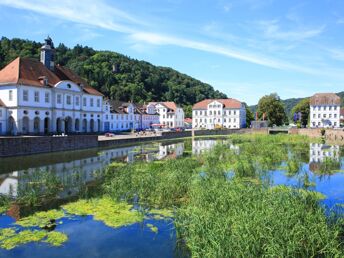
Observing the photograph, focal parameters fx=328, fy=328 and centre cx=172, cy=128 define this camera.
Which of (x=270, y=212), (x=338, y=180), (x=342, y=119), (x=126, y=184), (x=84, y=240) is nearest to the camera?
(x=270, y=212)

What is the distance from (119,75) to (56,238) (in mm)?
130989

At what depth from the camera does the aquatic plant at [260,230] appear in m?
7.27

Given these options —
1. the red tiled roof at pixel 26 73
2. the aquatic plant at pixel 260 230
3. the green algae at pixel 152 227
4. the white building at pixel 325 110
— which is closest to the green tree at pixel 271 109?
the white building at pixel 325 110

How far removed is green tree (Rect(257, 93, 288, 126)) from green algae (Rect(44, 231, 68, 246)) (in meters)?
90.8

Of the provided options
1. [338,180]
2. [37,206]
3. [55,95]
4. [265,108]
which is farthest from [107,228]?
[265,108]

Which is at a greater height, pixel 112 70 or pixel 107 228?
pixel 112 70

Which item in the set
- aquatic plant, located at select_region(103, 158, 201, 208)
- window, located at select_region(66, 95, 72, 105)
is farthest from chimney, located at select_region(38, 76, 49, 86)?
aquatic plant, located at select_region(103, 158, 201, 208)

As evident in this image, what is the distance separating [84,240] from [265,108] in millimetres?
91629

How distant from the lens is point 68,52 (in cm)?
13412

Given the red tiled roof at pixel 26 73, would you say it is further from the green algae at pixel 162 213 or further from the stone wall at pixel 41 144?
the green algae at pixel 162 213

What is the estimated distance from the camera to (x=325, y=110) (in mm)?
96688

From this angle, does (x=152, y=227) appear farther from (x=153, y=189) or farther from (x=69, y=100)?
(x=69, y=100)

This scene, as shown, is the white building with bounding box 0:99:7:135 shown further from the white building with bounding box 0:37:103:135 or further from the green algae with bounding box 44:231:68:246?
→ the green algae with bounding box 44:231:68:246

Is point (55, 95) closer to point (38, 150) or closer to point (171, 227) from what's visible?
point (38, 150)
